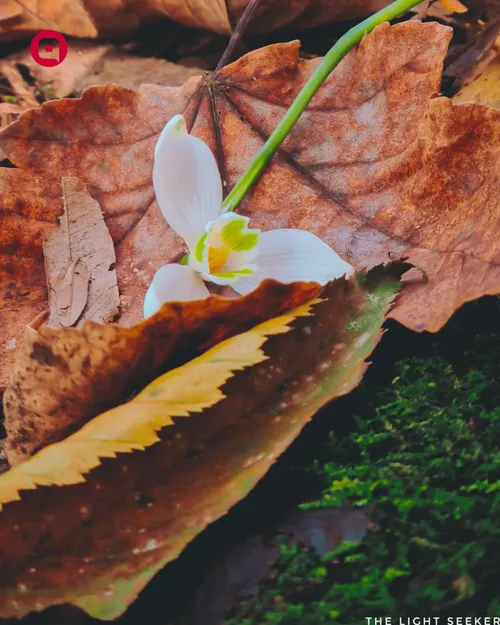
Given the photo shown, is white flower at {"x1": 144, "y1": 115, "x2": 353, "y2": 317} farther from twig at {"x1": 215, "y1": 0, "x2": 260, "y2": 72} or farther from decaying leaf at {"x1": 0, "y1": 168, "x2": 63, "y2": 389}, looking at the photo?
twig at {"x1": 215, "y1": 0, "x2": 260, "y2": 72}

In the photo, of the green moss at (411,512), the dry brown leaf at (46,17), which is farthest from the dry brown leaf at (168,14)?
the green moss at (411,512)

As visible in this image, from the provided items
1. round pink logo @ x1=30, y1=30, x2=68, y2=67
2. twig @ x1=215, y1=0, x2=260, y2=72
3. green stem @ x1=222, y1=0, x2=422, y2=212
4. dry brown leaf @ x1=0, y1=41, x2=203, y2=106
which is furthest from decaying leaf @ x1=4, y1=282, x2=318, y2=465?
round pink logo @ x1=30, y1=30, x2=68, y2=67

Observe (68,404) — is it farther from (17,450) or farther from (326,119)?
(326,119)

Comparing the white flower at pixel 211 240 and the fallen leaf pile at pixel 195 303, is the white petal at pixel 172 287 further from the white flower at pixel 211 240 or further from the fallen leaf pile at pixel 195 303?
the fallen leaf pile at pixel 195 303

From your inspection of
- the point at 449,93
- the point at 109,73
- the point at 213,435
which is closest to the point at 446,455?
→ the point at 213,435

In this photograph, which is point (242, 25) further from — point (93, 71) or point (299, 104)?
point (93, 71)

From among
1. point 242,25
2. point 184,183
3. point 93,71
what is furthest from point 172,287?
point 93,71
